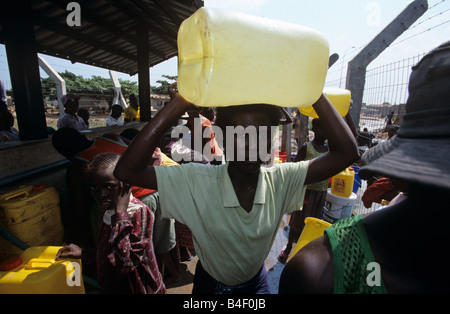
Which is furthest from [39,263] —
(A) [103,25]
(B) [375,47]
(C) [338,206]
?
(A) [103,25]

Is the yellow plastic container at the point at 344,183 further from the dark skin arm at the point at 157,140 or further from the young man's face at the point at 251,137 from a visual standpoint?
the young man's face at the point at 251,137

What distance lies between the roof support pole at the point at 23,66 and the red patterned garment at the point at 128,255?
2.30 m

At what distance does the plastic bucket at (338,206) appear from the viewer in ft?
9.17

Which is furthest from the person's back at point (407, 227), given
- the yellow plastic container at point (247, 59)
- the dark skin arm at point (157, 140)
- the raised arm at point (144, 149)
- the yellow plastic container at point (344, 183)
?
the yellow plastic container at point (344, 183)

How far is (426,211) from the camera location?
54 centimetres

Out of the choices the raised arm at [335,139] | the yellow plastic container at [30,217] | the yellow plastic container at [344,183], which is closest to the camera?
the raised arm at [335,139]

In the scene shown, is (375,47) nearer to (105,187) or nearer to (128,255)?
(105,187)

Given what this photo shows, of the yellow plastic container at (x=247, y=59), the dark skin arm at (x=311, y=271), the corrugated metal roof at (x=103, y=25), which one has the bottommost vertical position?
the dark skin arm at (x=311, y=271)

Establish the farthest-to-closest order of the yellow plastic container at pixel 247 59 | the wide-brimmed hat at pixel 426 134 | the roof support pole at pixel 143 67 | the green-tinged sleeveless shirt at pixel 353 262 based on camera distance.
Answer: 1. the roof support pole at pixel 143 67
2. the yellow plastic container at pixel 247 59
3. the green-tinged sleeveless shirt at pixel 353 262
4. the wide-brimmed hat at pixel 426 134

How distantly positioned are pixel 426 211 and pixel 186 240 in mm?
2541

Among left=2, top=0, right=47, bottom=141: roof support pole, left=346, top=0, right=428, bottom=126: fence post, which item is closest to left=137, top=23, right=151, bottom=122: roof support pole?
left=2, top=0, right=47, bottom=141: roof support pole
